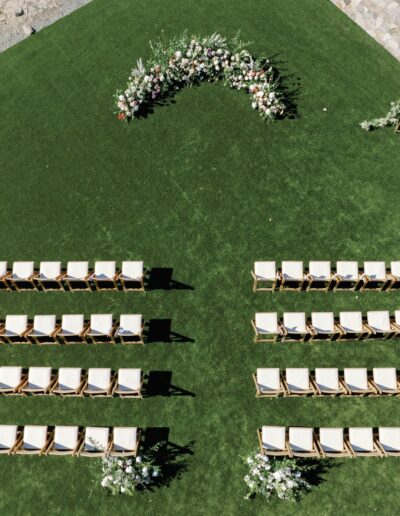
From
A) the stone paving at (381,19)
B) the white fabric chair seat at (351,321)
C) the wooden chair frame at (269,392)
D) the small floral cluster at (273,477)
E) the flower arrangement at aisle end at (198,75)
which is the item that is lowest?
the small floral cluster at (273,477)

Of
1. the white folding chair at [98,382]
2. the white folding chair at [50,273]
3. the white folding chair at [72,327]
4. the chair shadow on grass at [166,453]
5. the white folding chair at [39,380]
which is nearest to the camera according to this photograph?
the chair shadow on grass at [166,453]

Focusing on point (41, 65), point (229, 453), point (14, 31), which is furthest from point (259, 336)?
point (14, 31)

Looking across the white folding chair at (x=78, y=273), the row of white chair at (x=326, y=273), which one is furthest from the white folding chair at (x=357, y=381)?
the white folding chair at (x=78, y=273)

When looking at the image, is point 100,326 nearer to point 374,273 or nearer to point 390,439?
point 374,273

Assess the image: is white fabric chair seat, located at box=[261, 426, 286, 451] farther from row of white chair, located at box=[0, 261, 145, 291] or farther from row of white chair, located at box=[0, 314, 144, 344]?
row of white chair, located at box=[0, 261, 145, 291]

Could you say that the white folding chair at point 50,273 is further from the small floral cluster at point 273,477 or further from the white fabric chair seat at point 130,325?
the small floral cluster at point 273,477

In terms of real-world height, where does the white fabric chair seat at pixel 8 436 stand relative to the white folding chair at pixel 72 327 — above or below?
below
